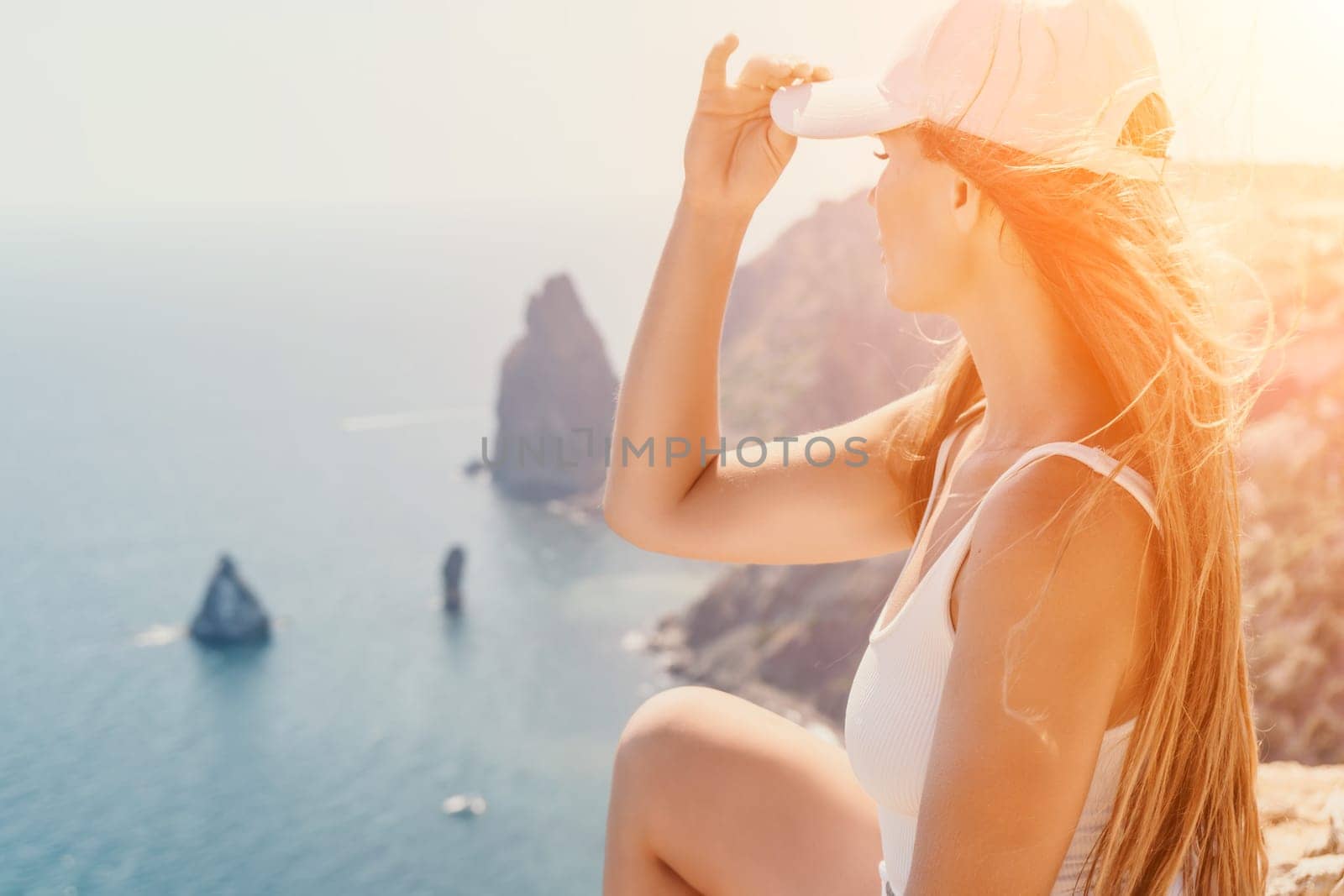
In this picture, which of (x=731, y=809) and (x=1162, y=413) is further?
(x=731, y=809)

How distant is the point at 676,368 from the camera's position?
1.26 meters

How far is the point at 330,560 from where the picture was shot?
4122 cm

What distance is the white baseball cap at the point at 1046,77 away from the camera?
32.4 inches

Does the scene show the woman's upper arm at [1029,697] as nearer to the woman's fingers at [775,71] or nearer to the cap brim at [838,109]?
the cap brim at [838,109]

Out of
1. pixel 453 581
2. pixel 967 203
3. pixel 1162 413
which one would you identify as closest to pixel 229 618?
pixel 453 581

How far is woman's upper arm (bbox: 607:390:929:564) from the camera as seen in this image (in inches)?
49.3

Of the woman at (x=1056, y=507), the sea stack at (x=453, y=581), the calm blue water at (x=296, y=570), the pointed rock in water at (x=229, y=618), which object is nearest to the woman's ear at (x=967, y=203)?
the woman at (x=1056, y=507)

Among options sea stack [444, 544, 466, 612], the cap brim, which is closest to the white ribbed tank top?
the cap brim

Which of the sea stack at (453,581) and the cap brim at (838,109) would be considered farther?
the sea stack at (453,581)

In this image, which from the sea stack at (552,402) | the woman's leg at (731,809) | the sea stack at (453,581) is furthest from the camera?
the sea stack at (552,402)

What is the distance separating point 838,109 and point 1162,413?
0.39 meters

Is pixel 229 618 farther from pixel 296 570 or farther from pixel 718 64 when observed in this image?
pixel 718 64

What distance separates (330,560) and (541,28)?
94.0ft

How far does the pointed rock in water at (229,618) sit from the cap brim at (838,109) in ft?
125
